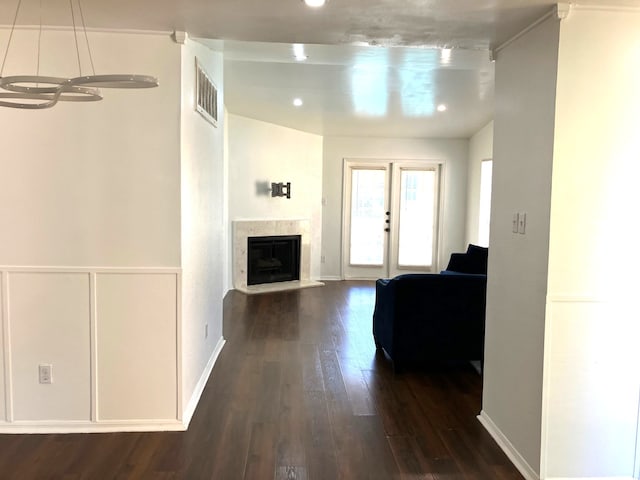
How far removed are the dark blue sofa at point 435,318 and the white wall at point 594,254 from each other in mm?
1482

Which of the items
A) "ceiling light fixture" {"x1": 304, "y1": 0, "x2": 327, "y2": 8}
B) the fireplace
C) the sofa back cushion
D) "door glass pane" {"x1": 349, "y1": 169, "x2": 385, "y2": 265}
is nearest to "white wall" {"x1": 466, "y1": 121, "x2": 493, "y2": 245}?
"door glass pane" {"x1": 349, "y1": 169, "x2": 385, "y2": 265}

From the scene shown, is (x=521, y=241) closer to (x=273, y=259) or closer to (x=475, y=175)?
(x=273, y=259)

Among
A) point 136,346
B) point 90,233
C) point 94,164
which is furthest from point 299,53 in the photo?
point 136,346

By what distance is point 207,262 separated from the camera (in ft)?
12.4

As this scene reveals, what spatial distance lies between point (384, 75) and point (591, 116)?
317 centimetres

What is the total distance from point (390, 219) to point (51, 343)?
6.28m

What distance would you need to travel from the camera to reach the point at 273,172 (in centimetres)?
764

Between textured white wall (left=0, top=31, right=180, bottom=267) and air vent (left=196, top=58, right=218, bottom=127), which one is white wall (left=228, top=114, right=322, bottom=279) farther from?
textured white wall (left=0, top=31, right=180, bottom=267)

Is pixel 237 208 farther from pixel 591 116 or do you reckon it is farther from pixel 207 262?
pixel 591 116

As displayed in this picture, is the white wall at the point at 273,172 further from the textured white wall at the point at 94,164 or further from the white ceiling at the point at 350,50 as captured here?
the textured white wall at the point at 94,164

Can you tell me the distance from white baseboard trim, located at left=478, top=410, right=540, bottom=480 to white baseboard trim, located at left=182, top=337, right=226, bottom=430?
1.85 m

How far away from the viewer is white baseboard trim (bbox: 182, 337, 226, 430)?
297 cm

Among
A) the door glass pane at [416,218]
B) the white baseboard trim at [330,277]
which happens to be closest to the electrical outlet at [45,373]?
the white baseboard trim at [330,277]

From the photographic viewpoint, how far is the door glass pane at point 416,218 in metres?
8.41
